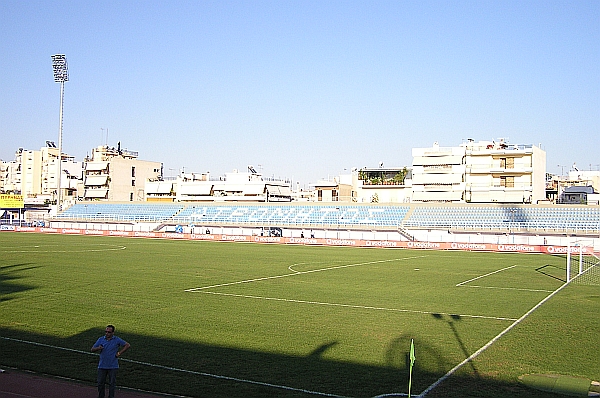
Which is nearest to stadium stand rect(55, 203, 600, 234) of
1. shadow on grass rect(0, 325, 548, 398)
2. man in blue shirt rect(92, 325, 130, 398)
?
shadow on grass rect(0, 325, 548, 398)

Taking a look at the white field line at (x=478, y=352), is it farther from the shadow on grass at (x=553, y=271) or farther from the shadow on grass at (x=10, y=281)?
the shadow on grass at (x=10, y=281)

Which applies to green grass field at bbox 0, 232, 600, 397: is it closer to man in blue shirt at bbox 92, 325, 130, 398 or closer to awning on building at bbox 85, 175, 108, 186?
→ man in blue shirt at bbox 92, 325, 130, 398

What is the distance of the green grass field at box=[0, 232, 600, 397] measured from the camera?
13758 mm

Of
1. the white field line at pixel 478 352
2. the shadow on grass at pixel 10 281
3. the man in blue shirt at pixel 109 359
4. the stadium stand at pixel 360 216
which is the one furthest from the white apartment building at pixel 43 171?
the man in blue shirt at pixel 109 359

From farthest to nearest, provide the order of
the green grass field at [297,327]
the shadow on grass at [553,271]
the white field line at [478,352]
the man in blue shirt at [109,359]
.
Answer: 1. the shadow on grass at [553,271]
2. the green grass field at [297,327]
3. the white field line at [478,352]
4. the man in blue shirt at [109,359]

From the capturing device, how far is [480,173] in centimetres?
8656

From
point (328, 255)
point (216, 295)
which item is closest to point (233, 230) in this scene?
point (328, 255)

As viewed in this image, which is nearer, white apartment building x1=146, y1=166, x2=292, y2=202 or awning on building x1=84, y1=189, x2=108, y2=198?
white apartment building x1=146, y1=166, x2=292, y2=202

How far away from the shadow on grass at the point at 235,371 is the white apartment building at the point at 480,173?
2844 inches

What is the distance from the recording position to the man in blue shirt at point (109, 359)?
11336 mm

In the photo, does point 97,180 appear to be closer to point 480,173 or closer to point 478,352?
point 480,173

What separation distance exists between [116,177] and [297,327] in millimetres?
101232

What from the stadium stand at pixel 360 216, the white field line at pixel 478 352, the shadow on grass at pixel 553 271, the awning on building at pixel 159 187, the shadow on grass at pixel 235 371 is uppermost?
the awning on building at pixel 159 187

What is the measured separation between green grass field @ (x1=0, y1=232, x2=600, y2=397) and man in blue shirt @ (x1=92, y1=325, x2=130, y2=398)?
1487 millimetres
